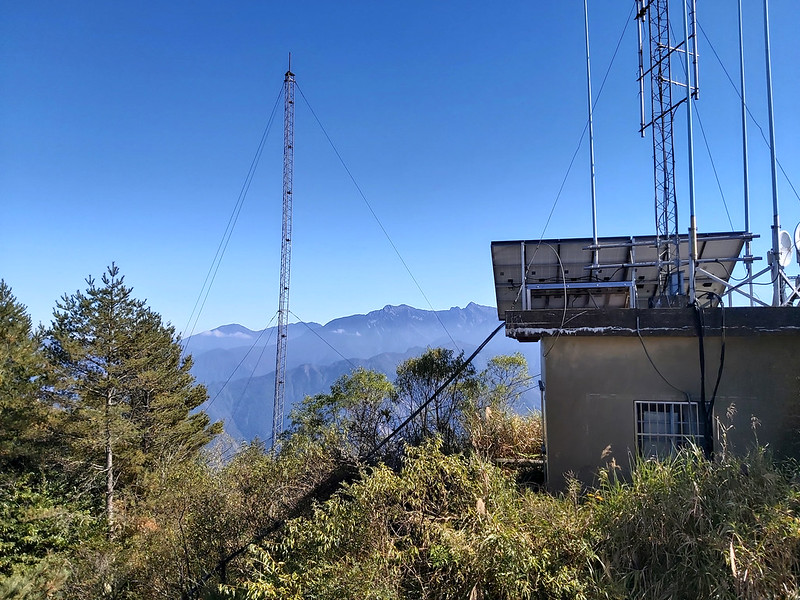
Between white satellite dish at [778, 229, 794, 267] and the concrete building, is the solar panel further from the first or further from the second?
the concrete building

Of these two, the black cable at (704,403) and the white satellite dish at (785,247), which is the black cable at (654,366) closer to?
the black cable at (704,403)

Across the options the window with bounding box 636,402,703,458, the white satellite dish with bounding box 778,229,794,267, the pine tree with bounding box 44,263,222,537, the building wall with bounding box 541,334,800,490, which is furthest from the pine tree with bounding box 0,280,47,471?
the white satellite dish with bounding box 778,229,794,267

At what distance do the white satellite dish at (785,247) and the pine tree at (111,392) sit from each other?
2036cm

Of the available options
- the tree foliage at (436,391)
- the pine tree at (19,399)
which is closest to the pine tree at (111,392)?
the pine tree at (19,399)

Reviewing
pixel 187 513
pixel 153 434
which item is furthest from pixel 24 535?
pixel 187 513

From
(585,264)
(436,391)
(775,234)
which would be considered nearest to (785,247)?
(775,234)

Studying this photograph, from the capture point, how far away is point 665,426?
588 cm

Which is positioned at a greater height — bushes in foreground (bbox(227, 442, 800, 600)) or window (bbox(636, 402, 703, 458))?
window (bbox(636, 402, 703, 458))

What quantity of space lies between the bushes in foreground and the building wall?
905 millimetres

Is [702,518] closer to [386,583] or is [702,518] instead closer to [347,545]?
[386,583]

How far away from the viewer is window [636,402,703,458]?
5.80m

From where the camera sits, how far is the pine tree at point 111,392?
19500mm

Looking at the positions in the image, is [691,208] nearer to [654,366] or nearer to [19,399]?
[654,366]

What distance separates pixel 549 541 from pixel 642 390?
8.21 feet
